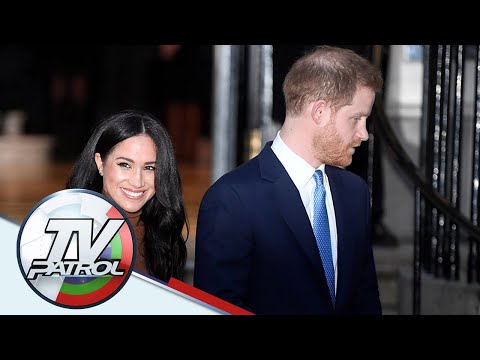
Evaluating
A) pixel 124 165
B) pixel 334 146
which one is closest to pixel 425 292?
pixel 334 146

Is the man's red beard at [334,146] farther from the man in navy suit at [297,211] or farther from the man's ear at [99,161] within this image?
the man's ear at [99,161]

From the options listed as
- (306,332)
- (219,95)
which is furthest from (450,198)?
(306,332)

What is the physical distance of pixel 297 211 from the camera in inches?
89.3

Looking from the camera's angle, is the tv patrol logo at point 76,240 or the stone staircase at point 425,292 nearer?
the tv patrol logo at point 76,240

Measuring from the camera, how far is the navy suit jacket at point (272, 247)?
2.21 metres

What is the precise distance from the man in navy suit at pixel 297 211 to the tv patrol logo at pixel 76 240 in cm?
20

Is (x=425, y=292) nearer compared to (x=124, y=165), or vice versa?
(x=124, y=165)

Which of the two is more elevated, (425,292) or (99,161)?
(99,161)

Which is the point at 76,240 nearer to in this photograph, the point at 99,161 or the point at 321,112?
the point at 99,161

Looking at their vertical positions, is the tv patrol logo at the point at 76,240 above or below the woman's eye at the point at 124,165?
below

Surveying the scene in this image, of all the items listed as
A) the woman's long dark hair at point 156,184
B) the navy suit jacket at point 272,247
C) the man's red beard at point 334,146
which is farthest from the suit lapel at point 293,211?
the woman's long dark hair at point 156,184

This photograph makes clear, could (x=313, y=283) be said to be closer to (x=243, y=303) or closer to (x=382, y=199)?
(x=243, y=303)

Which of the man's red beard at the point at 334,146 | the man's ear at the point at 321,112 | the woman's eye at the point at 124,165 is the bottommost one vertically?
the woman's eye at the point at 124,165

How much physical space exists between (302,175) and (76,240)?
588 mm
